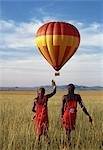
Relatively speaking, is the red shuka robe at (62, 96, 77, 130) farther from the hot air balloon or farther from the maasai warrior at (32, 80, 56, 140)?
the hot air balloon

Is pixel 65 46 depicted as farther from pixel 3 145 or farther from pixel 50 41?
pixel 3 145

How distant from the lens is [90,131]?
9281mm

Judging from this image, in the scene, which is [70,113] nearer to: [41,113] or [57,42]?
[41,113]

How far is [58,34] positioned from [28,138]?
6.44 m

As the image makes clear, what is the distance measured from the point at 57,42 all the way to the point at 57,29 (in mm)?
459

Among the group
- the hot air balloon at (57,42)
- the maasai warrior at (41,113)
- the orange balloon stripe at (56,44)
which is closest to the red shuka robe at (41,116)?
the maasai warrior at (41,113)

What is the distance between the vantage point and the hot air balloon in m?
14.1

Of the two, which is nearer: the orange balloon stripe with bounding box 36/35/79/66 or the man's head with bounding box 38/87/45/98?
the man's head with bounding box 38/87/45/98

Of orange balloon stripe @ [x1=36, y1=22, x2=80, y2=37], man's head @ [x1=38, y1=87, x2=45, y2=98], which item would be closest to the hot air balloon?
orange balloon stripe @ [x1=36, y1=22, x2=80, y2=37]

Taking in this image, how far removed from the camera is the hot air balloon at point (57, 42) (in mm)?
14125

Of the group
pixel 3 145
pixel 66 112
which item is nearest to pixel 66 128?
pixel 66 112

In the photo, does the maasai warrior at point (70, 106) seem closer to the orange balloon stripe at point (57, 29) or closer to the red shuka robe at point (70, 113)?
the red shuka robe at point (70, 113)

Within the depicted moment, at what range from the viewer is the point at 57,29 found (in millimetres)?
14391

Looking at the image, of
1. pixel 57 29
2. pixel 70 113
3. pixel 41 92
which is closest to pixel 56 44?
pixel 57 29
